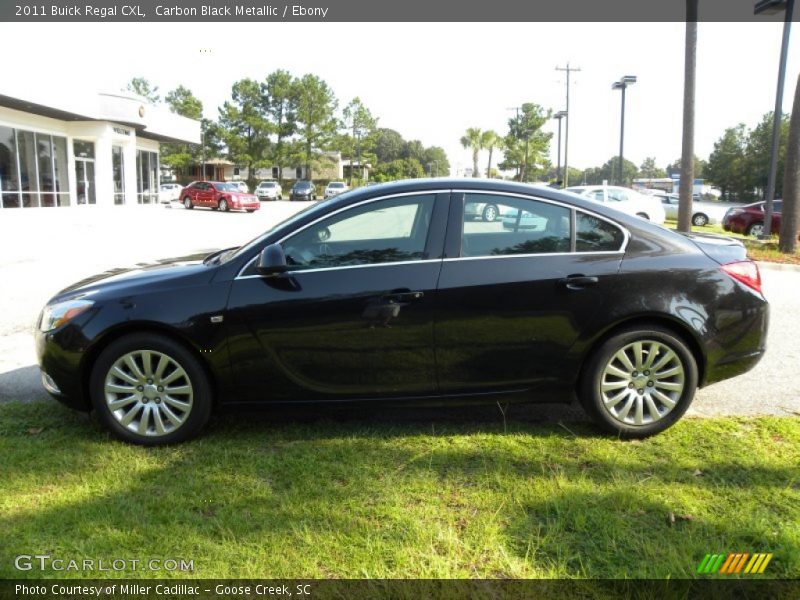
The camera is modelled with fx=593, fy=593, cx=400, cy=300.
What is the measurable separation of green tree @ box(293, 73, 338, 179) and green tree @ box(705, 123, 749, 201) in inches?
1831

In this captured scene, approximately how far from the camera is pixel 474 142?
275ft

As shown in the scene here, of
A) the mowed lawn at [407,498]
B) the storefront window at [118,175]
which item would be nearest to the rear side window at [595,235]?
the mowed lawn at [407,498]

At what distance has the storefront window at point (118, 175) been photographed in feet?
101

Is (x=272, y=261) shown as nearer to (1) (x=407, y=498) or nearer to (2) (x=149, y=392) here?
(2) (x=149, y=392)

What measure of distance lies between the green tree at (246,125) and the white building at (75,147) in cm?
2893

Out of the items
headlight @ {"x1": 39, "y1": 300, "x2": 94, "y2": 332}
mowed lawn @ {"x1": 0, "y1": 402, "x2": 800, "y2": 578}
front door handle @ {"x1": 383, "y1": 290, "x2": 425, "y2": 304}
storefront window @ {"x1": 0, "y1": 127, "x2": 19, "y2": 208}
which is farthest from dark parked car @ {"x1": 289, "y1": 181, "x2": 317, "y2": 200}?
front door handle @ {"x1": 383, "y1": 290, "x2": 425, "y2": 304}

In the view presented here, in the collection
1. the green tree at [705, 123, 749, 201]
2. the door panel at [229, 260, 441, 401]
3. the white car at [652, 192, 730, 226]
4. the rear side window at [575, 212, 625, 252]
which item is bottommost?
the door panel at [229, 260, 441, 401]

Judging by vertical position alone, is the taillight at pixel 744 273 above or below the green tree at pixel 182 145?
below

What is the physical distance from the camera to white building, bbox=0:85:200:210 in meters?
22.4

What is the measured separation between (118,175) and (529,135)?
4772 cm

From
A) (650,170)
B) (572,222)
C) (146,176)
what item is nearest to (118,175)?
(146,176)

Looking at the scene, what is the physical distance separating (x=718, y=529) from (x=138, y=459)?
3.19 metres

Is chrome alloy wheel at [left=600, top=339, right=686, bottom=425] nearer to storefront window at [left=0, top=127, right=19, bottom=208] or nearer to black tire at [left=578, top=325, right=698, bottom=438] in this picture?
black tire at [left=578, top=325, right=698, bottom=438]

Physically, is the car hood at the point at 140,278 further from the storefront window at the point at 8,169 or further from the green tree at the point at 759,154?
the green tree at the point at 759,154
